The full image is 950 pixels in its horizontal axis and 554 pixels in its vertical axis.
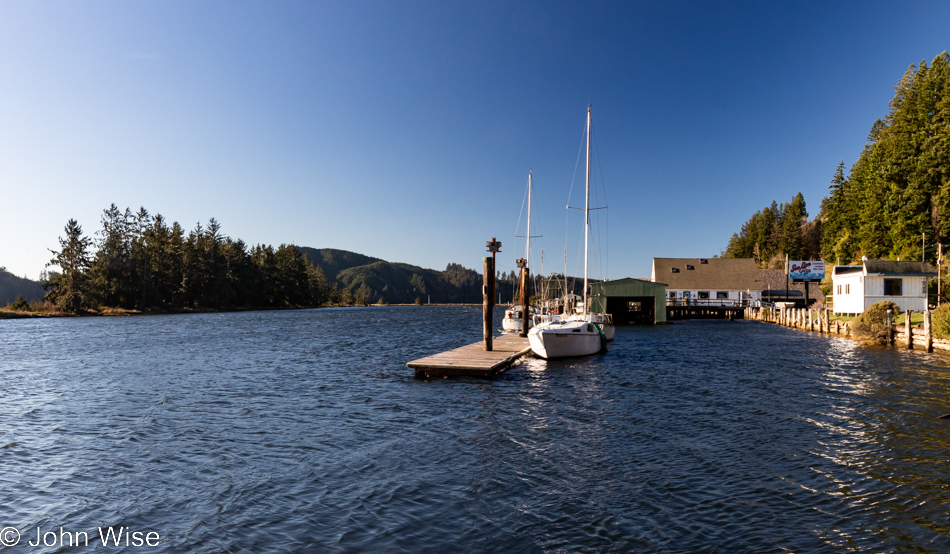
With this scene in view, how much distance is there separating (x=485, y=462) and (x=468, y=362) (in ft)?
42.5

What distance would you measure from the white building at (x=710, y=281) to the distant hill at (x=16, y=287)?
659 feet

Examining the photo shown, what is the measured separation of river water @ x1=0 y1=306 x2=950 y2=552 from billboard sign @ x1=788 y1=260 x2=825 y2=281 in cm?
7154

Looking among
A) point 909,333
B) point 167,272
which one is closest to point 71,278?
point 167,272

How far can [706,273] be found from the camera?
93312 mm

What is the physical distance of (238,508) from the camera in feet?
31.3

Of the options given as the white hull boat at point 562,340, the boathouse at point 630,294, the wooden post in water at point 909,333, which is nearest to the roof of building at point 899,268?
the wooden post in water at point 909,333

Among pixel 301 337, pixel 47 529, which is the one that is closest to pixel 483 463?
pixel 47 529

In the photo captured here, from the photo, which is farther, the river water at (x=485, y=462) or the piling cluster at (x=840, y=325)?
the piling cluster at (x=840, y=325)

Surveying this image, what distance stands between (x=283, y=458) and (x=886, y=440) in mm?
15235

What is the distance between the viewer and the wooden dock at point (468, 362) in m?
23.9

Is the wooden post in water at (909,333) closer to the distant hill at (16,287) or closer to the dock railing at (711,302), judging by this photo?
the dock railing at (711,302)

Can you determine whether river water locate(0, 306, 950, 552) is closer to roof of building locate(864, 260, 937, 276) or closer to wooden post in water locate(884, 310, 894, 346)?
wooden post in water locate(884, 310, 894, 346)

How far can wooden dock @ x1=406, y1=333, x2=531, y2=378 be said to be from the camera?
78.5 feet

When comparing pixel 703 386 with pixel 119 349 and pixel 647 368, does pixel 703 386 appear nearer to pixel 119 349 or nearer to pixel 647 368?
pixel 647 368
